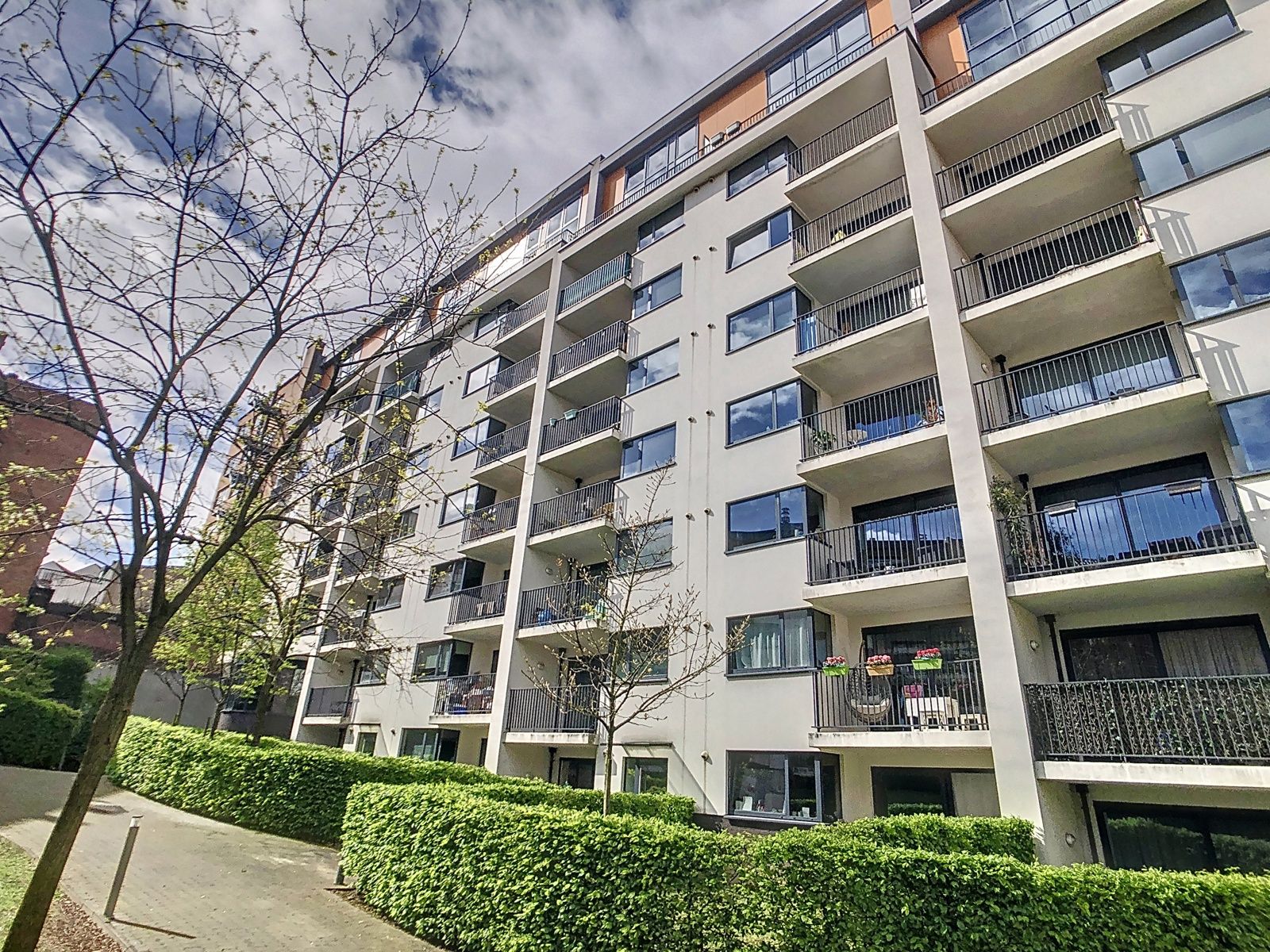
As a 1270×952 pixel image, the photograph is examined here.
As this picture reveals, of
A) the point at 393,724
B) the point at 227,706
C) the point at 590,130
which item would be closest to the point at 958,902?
the point at 590,130

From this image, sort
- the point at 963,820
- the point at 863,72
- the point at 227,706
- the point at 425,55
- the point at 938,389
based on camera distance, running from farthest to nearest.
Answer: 1. the point at 227,706
2. the point at 863,72
3. the point at 938,389
4. the point at 963,820
5. the point at 425,55

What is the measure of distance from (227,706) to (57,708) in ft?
39.4

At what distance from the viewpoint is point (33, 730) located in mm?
Result: 20094

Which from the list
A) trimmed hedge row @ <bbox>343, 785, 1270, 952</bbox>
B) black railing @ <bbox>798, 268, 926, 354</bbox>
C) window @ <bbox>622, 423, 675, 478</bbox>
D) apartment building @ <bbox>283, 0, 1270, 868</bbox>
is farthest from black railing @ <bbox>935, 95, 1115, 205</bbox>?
trimmed hedge row @ <bbox>343, 785, 1270, 952</bbox>

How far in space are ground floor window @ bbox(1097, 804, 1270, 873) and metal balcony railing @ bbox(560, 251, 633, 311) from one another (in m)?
19.3

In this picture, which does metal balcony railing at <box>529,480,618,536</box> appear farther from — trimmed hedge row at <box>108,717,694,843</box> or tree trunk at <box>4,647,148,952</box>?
tree trunk at <box>4,647,148,952</box>

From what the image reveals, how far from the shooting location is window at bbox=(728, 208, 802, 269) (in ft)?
62.0

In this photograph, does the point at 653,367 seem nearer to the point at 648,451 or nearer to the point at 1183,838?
the point at 648,451

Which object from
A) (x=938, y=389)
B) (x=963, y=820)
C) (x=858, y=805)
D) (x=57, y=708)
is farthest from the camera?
(x=57, y=708)

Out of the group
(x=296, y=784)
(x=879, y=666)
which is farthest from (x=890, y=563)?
(x=296, y=784)

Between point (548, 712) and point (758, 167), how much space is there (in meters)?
17.6

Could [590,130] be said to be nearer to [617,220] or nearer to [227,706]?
[617,220]

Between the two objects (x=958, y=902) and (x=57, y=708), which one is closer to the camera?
(x=958, y=902)

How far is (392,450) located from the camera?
834cm
